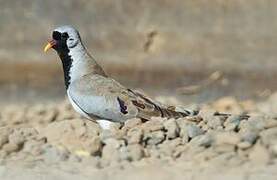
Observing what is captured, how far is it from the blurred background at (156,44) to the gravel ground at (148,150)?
5.16 metres

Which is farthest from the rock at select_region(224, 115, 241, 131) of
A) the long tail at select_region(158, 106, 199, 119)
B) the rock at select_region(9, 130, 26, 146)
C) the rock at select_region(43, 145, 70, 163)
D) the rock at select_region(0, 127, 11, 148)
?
the rock at select_region(0, 127, 11, 148)

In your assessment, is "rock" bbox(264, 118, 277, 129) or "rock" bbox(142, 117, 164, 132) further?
"rock" bbox(142, 117, 164, 132)

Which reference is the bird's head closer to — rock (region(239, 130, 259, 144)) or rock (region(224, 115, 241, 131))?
rock (region(224, 115, 241, 131))

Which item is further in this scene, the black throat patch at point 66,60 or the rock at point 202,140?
the black throat patch at point 66,60

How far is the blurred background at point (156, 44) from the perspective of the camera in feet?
45.2

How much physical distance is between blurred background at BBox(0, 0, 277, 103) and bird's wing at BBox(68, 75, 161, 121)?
4605 millimetres

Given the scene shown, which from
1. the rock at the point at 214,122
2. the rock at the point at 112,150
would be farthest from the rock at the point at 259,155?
the rock at the point at 112,150

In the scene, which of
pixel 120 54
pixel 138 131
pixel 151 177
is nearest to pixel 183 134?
pixel 138 131

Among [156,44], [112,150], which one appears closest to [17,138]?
[112,150]

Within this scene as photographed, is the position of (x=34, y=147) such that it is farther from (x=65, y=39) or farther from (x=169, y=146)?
(x=65, y=39)

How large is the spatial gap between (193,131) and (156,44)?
6207 mm

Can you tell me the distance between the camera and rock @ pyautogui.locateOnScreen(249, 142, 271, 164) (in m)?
7.46

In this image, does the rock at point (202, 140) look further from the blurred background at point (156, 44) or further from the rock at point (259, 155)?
the blurred background at point (156, 44)

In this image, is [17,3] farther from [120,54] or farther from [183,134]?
[183,134]
